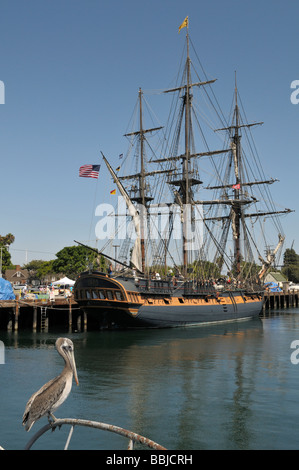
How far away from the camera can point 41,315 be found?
43969mm

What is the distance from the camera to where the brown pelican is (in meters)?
7.27

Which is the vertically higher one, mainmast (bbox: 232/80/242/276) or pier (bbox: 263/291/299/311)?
mainmast (bbox: 232/80/242/276)

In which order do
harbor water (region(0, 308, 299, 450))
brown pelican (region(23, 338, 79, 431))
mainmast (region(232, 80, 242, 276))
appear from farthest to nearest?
mainmast (region(232, 80, 242, 276))
harbor water (region(0, 308, 299, 450))
brown pelican (region(23, 338, 79, 431))

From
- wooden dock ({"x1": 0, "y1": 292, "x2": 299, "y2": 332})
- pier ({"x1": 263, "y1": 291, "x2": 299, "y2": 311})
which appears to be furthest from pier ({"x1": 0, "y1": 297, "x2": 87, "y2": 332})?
pier ({"x1": 263, "y1": 291, "x2": 299, "y2": 311})

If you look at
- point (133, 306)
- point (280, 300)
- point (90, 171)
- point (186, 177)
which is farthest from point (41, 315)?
point (280, 300)

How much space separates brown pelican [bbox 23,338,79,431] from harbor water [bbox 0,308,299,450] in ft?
20.7

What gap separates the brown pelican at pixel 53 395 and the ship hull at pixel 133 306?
3282cm

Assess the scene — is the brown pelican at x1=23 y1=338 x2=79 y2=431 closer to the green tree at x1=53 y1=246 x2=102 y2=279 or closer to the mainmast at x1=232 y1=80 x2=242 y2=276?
the mainmast at x1=232 y1=80 x2=242 y2=276

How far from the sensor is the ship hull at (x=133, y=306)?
40.9 m

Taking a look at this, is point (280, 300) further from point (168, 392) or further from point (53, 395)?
point (53, 395)

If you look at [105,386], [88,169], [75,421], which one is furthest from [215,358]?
[75,421]

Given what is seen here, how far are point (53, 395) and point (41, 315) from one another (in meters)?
38.1

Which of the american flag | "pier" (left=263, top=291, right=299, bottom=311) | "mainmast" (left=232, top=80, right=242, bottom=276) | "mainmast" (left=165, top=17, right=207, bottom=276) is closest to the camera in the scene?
the american flag

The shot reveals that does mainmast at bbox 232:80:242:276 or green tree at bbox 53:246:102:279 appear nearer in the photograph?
mainmast at bbox 232:80:242:276
